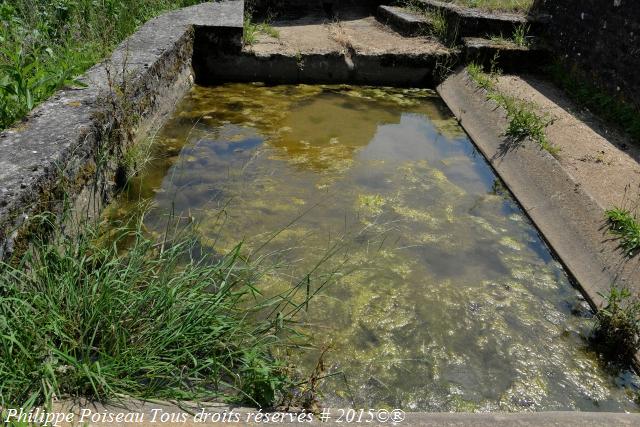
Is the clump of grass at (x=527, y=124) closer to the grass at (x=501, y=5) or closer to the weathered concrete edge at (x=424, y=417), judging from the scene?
the grass at (x=501, y=5)

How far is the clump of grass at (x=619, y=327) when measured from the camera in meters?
2.71

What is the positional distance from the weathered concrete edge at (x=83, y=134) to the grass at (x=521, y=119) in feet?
10.3

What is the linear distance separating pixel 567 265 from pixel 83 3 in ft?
17.1

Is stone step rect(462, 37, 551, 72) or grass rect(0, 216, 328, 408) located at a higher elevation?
stone step rect(462, 37, 551, 72)

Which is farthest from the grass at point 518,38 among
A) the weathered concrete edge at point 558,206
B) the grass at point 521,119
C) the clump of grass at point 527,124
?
the clump of grass at point 527,124

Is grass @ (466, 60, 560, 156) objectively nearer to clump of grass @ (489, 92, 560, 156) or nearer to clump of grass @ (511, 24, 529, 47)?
clump of grass @ (489, 92, 560, 156)

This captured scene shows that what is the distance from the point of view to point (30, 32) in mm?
4598

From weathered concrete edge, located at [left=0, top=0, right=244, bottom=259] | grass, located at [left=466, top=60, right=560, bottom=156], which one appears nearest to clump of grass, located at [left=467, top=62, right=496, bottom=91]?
grass, located at [left=466, top=60, right=560, bottom=156]

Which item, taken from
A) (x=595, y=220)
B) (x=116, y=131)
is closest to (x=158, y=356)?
(x=116, y=131)

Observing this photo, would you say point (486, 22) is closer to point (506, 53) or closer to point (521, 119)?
point (506, 53)

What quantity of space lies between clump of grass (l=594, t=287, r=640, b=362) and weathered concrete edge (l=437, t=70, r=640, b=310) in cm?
18

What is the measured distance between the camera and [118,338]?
202 centimetres

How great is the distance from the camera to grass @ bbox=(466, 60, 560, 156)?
15.1 ft

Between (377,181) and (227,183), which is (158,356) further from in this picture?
(377,181)
